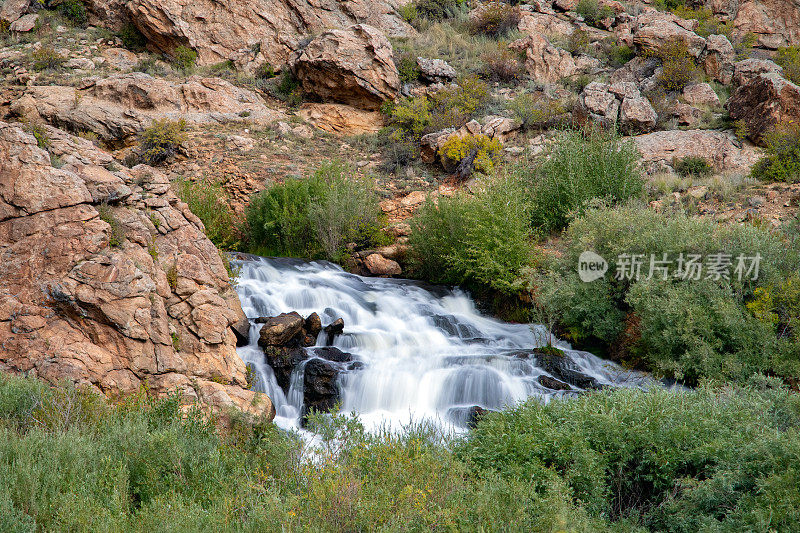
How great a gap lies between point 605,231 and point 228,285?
23.8 feet

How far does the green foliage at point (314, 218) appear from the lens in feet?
48.8

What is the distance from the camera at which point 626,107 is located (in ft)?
61.6

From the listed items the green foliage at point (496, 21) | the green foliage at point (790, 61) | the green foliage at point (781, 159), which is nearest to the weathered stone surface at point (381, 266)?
the green foliage at point (781, 159)

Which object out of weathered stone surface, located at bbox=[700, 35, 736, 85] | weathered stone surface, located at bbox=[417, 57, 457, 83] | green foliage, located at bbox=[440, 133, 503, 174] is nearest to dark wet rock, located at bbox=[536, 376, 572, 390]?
green foliage, located at bbox=[440, 133, 503, 174]

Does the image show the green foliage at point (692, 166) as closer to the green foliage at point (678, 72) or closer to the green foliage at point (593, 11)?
the green foliage at point (678, 72)

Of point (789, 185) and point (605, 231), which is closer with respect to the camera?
point (605, 231)

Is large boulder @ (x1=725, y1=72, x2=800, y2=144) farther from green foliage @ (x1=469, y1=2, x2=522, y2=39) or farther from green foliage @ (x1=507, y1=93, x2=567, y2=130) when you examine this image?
green foliage @ (x1=469, y1=2, x2=522, y2=39)

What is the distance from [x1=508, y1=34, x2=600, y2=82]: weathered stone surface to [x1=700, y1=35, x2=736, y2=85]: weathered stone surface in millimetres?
4323

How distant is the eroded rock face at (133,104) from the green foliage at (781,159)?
16545 mm

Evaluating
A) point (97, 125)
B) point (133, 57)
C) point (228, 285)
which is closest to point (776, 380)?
point (228, 285)

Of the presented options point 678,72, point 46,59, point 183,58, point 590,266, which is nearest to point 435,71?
point 678,72

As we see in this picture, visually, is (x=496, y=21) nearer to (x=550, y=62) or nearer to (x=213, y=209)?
(x=550, y=62)

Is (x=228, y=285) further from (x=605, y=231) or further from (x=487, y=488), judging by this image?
(x=605, y=231)

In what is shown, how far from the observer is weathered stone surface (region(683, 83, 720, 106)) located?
783 inches
